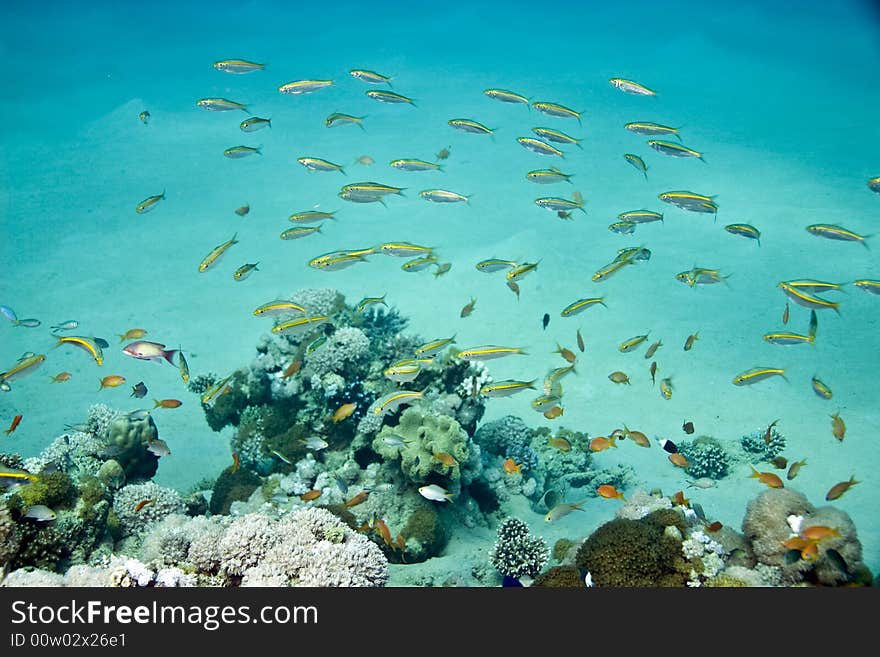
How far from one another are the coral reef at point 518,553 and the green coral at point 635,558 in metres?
1.05

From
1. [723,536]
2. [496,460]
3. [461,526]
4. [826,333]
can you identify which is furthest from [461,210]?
[723,536]

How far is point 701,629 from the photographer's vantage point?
3.63 metres

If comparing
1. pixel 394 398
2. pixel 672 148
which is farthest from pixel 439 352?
pixel 672 148

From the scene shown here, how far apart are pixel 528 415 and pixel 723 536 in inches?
243

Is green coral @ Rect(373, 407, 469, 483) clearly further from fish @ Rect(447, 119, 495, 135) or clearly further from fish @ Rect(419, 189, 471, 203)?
fish @ Rect(447, 119, 495, 135)

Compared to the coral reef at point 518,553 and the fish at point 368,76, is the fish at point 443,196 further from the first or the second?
the coral reef at point 518,553

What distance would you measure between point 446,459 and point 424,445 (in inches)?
18.0

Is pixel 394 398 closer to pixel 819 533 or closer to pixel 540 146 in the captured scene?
pixel 819 533

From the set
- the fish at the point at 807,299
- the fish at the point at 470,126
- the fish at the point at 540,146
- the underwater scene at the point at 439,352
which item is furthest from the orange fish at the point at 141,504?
the fish at the point at 807,299

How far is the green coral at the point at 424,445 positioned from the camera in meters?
6.28

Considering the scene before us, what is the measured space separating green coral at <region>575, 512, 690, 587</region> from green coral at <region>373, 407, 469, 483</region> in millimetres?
2089

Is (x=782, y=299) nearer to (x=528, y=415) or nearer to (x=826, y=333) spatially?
(x=826, y=333)

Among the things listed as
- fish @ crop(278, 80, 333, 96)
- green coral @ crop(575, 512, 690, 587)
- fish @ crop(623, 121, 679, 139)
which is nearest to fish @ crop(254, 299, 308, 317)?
fish @ crop(278, 80, 333, 96)

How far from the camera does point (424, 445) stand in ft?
21.0
